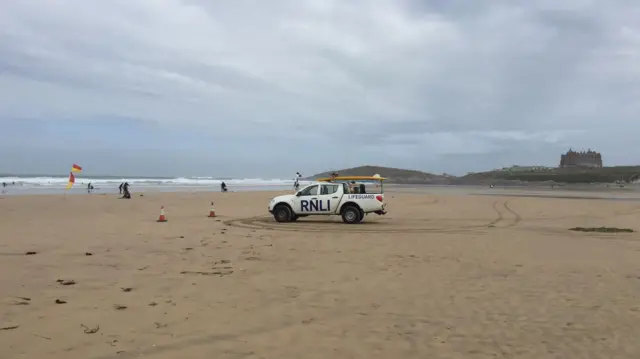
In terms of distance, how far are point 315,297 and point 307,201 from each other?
39.1 feet

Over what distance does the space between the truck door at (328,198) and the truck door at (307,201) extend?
0.65 feet

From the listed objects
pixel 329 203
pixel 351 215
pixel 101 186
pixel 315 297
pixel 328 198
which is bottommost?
pixel 315 297

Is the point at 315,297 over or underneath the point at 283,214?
underneath

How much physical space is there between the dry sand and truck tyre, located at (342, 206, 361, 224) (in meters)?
5.07

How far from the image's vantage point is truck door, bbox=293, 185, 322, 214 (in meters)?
18.9

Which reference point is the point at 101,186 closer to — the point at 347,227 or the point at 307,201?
the point at 307,201

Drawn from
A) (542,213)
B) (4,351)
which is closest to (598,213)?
(542,213)

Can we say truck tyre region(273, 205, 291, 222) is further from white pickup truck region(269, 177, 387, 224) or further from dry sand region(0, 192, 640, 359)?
dry sand region(0, 192, 640, 359)

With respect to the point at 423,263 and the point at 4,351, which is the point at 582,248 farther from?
the point at 4,351

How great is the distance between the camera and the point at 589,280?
840 centimetres

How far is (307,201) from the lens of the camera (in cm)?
1898

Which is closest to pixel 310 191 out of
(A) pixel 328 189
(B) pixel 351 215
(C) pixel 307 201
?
(C) pixel 307 201

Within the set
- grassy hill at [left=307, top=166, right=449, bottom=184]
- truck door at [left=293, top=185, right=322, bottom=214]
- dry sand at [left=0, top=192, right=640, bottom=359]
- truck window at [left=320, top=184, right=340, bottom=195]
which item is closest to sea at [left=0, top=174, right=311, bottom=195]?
truck door at [left=293, top=185, right=322, bottom=214]

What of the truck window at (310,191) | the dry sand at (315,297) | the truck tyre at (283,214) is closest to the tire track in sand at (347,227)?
the truck tyre at (283,214)
